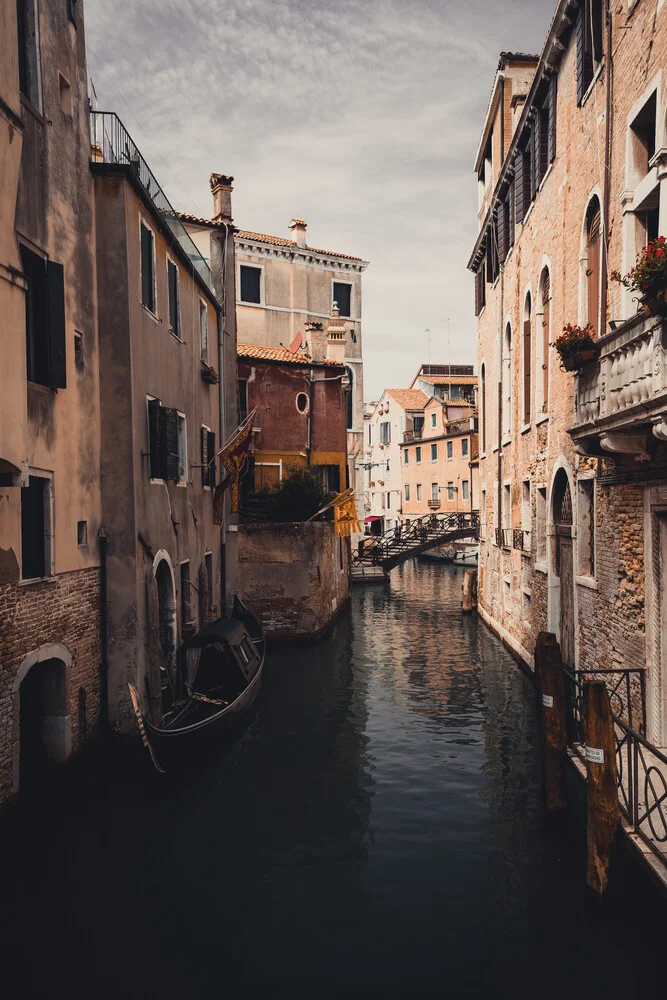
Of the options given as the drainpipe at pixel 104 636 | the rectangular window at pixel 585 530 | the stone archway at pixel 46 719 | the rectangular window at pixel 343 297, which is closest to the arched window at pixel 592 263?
the rectangular window at pixel 585 530

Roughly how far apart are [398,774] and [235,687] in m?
3.59

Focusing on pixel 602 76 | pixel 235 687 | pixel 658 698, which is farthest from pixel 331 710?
pixel 602 76

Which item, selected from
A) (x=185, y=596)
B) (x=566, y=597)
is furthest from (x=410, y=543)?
(x=566, y=597)

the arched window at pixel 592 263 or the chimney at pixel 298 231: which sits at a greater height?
the chimney at pixel 298 231

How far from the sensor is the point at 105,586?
37.6ft

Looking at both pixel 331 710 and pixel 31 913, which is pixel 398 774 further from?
pixel 31 913

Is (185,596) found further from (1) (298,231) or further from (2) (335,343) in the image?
(1) (298,231)

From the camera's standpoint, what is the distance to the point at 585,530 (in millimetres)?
11766

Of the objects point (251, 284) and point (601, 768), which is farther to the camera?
point (251, 284)

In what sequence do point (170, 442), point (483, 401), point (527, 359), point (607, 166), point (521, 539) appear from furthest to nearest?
point (483, 401), point (521, 539), point (527, 359), point (170, 442), point (607, 166)

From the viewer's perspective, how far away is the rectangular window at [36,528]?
948 cm

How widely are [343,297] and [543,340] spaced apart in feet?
69.4

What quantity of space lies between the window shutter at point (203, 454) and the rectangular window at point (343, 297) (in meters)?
19.2

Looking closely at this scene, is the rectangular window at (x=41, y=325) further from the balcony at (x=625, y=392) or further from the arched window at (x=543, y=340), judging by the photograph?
the arched window at (x=543, y=340)
